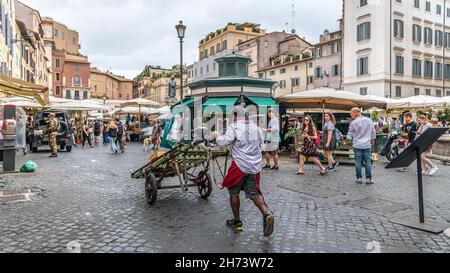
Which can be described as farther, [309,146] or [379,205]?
[309,146]

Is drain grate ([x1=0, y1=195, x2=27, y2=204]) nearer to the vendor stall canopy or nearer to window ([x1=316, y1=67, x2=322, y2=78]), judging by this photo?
the vendor stall canopy

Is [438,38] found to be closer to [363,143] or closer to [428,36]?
[428,36]

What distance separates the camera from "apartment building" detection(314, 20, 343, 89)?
137 feet

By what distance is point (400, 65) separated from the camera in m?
37.3

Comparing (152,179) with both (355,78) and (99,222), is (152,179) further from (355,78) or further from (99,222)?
(355,78)

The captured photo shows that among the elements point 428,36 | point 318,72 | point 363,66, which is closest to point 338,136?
point 363,66

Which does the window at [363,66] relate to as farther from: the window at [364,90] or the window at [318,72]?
the window at [318,72]

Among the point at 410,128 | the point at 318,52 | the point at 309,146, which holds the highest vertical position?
the point at 318,52

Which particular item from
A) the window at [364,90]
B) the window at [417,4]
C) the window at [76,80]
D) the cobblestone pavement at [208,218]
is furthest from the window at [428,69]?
the window at [76,80]

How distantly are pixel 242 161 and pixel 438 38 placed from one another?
43961 millimetres

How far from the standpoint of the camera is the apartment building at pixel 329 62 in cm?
4172
